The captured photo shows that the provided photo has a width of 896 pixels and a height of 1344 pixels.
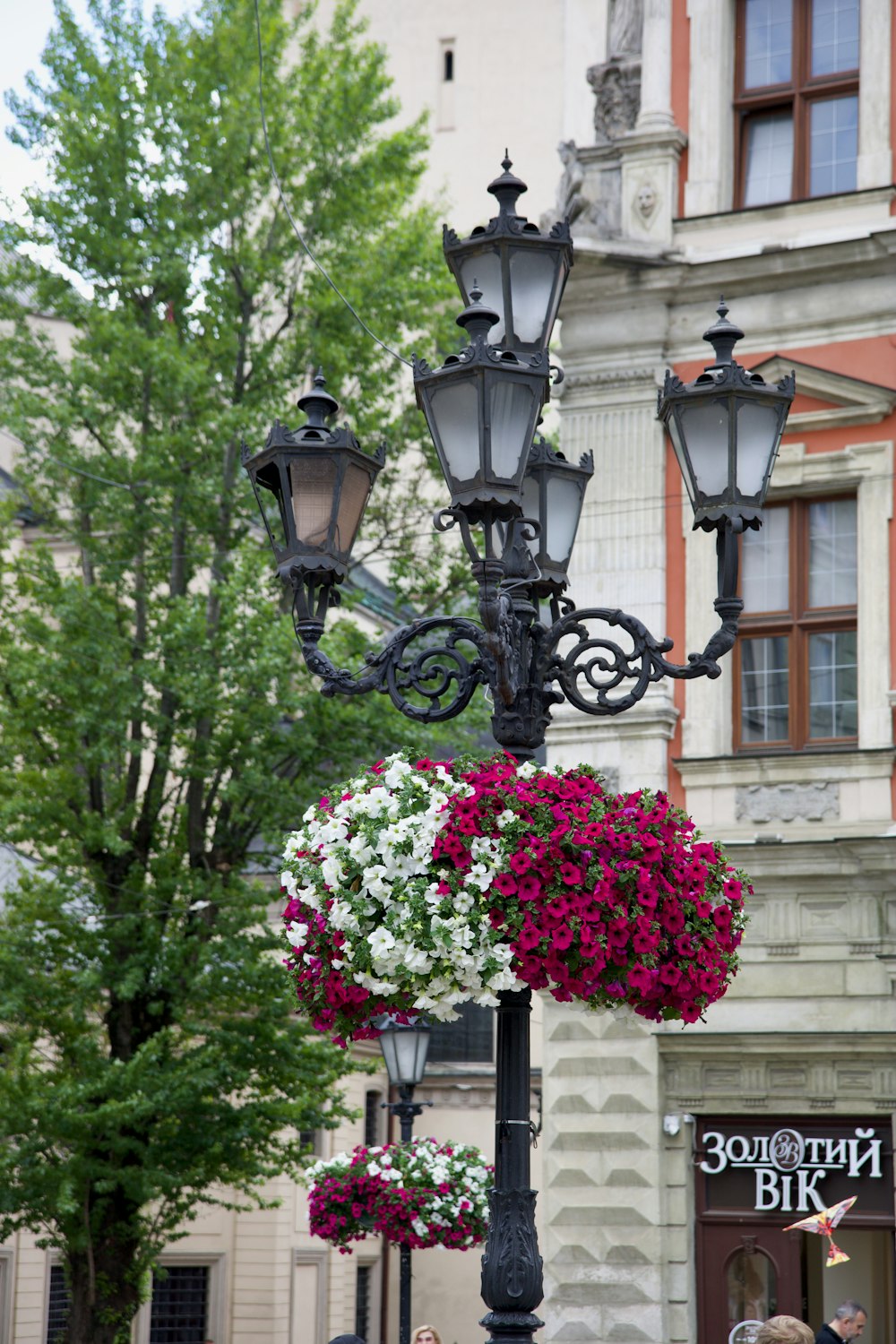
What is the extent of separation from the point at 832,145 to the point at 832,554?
147 inches

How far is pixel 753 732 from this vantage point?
16.9 metres

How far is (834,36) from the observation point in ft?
57.9

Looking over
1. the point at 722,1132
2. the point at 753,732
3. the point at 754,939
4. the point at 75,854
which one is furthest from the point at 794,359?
the point at 75,854

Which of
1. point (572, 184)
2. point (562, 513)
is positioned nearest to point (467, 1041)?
point (572, 184)

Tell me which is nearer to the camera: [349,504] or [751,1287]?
[349,504]

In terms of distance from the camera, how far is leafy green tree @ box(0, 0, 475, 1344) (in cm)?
1783

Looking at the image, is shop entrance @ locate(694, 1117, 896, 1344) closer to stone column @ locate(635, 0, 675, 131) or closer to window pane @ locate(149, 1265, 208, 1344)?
stone column @ locate(635, 0, 675, 131)

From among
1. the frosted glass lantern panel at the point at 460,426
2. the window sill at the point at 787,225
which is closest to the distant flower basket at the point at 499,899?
the frosted glass lantern panel at the point at 460,426

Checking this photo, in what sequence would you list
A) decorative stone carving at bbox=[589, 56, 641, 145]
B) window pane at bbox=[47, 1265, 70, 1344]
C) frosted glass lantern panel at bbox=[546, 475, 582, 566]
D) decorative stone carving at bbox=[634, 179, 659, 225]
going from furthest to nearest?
1. window pane at bbox=[47, 1265, 70, 1344]
2. decorative stone carving at bbox=[589, 56, 641, 145]
3. decorative stone carving at bbox=[634, 179, 659, 225]
4. frosted glass lantern panel at bbox=[546, 475, 582, 566]

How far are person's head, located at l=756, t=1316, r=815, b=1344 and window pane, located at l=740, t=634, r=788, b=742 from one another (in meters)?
10.1

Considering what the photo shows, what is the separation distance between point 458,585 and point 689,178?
5.21m

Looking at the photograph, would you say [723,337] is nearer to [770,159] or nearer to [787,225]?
[787,225]

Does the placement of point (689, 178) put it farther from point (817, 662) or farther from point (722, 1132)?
point (722, 1132)

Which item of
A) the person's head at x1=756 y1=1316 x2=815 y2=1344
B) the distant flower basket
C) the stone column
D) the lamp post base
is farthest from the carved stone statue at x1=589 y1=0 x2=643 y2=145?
the lamp post base
